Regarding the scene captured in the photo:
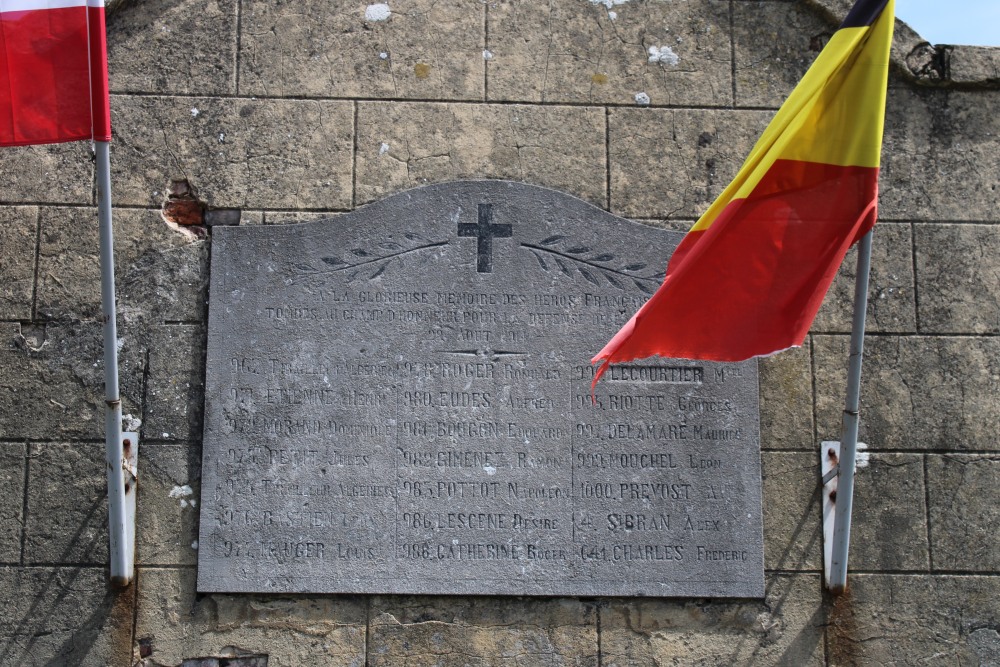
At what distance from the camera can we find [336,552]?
380 centimetres

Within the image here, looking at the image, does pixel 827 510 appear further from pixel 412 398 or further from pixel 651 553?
pixel 412 398

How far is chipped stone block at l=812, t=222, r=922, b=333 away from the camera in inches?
163

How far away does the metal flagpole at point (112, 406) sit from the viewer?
11.6 ft

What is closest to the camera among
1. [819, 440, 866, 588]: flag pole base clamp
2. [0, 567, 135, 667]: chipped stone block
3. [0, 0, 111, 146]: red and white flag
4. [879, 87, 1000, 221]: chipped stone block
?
[0, 0, 111, 146]: red and white flag

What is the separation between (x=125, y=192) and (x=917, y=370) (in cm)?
326

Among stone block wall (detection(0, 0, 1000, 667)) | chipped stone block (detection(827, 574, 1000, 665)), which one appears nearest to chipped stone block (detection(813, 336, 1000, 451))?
stone block wall (detection(0, 0, 1000, 667))

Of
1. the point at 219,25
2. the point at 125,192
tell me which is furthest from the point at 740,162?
the point at 125,192

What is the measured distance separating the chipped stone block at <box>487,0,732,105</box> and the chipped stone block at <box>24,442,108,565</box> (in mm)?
2187

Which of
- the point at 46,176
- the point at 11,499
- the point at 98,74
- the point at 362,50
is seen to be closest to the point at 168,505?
the point at 11,499

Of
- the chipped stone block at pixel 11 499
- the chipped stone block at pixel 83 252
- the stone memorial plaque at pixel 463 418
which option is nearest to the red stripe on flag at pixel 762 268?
the stone memorial plaque at pixel 463 418

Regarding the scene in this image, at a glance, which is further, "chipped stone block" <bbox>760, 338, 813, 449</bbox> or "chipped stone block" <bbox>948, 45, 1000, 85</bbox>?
"chipped stone block" <bbox>948, 45, 1000, 85</bbox>

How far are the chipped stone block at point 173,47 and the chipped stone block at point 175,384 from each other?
3.40 ft

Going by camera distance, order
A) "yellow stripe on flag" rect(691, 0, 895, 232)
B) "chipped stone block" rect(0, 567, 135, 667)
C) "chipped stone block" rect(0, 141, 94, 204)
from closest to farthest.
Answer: "yellow stripe on flag" rect(691, 0, 895, 232) → "chipped stone block" rect(0, 567, 135, 667) → "chipped stone block" rect(0, 141, 94, 204)

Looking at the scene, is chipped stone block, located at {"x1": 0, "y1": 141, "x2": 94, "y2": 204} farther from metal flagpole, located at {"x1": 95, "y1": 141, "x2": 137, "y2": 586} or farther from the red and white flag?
the red and white flag
